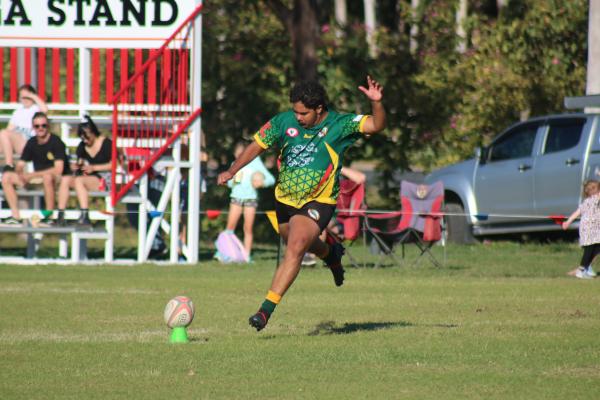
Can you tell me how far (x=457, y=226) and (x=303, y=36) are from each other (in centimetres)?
490

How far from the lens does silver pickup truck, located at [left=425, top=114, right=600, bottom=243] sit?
19.6m

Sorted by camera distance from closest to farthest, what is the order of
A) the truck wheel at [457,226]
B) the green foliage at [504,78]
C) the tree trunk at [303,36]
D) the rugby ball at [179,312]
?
the rugby ball at [179,312], the truck wheel at [457,226], the tree trunk at [303,36], the green foliage at [504,78]

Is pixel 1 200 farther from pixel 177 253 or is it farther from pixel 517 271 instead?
Answer: pixel 517 271

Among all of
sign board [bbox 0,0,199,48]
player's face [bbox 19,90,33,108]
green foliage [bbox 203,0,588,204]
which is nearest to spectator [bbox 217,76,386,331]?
sign board [bbox 0,0,199,48]

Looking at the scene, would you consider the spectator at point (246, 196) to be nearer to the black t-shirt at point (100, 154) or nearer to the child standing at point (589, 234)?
the black t-shirt at point (100, 154)

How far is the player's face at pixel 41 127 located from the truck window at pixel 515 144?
7.02 m

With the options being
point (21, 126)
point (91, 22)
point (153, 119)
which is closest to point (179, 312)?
point (153, 119)

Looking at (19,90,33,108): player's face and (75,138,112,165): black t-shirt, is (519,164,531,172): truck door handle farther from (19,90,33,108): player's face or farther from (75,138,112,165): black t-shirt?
(19,90,33,108): player's face

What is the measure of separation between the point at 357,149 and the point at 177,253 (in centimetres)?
641

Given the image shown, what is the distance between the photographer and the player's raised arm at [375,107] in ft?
33.2

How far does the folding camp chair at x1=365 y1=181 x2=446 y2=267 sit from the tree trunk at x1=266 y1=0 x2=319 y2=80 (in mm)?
6120

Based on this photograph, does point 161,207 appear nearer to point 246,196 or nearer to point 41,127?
point 246,196

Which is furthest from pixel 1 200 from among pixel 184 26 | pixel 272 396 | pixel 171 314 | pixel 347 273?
pixel 272 396

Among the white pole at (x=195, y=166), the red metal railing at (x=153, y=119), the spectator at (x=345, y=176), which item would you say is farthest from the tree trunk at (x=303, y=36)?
the spectator at (x=345, y=176)
